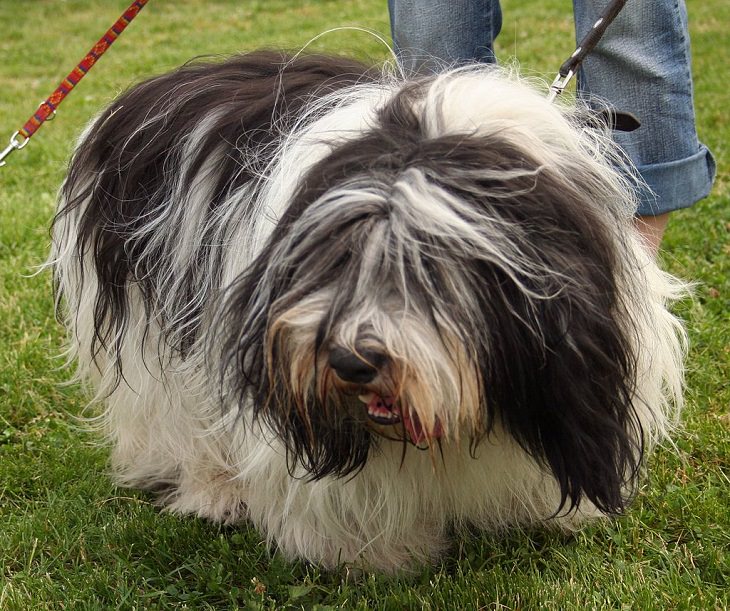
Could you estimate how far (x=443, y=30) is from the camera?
2846mm

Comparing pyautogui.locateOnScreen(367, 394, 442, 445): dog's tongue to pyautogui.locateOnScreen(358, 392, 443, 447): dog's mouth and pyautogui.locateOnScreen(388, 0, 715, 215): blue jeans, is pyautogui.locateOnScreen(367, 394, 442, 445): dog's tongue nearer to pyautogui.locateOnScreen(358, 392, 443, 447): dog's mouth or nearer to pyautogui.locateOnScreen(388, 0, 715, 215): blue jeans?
Answer: pyautogui.locateOnScreen(358, 392, 443, 447): dog's mouth

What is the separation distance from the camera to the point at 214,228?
2248 mm

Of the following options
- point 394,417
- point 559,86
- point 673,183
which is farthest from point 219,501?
point 673,183

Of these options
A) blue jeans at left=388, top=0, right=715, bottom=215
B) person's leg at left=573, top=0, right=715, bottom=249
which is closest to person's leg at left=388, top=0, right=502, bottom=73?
blue jeans at left=388, top=0, right=715, bottom=215

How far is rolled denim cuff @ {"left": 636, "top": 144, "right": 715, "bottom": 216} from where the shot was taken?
8.97 feet

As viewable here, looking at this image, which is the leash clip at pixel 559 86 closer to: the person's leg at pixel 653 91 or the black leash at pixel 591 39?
the black leash at pixel 591 39

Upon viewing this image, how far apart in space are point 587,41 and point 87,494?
188 centimetres

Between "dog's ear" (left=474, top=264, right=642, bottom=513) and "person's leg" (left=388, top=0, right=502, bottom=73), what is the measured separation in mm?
1196

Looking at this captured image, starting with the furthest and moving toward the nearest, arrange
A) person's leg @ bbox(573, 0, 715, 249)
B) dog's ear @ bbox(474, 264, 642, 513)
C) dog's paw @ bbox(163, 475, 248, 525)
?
dog's paw @ bbox(163, 475, 248, 525) → person's leg @ bbox(573, 0, 715, 249) → dog's ear @ bbox(474, 264, 642, 513)

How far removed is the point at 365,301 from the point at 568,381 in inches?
17.0

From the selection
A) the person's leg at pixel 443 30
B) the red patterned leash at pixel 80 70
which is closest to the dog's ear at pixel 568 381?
the person's leg at pixel 443 30

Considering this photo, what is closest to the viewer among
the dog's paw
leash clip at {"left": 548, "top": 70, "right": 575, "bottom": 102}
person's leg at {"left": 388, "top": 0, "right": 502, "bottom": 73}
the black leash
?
leash clip at {"left": 548, "top": 70, "right": 575, "bottom": 102}

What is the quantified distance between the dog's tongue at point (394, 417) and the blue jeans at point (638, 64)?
105 centimetres

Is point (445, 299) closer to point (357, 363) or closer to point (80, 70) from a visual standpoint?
point (357, 363)
